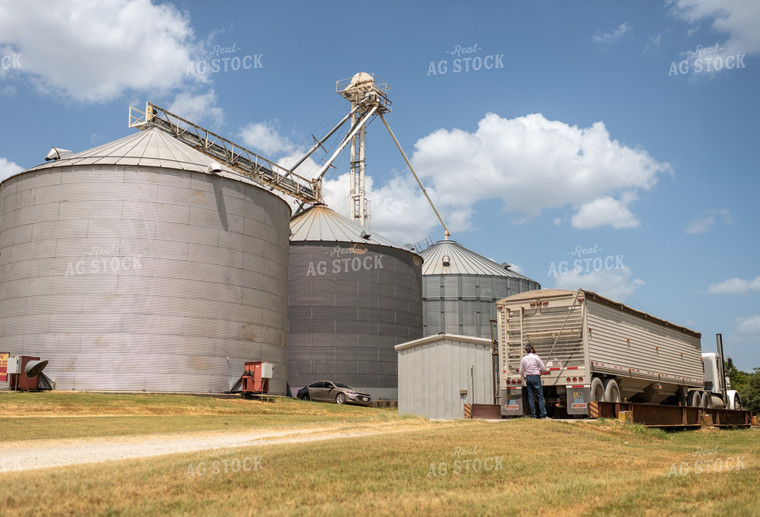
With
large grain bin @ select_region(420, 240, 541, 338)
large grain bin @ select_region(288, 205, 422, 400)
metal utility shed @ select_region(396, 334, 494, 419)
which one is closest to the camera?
metal utility shed @ select_region(396, 334, 494, 419)

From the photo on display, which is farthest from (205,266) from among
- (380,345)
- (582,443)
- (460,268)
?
(460,268)

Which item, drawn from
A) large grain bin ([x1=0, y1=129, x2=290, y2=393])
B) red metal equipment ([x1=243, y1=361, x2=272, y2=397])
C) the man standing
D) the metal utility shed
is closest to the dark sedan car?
large grain bin ([x1=0, y1=129, x2=290, y2=393])

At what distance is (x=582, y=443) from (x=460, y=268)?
50.8 metres

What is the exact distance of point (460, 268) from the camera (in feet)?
211

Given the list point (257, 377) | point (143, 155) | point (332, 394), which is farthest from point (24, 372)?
point (332, 394)

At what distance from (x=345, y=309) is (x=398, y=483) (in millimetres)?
38436

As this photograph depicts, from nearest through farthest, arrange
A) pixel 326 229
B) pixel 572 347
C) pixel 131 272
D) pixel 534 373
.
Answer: pixel 534 373 → pixel 572 347 → pixel 131 272 → pixel 326 229

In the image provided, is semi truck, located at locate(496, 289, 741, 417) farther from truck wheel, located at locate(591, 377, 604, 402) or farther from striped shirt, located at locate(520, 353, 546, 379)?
striped shirt, located at locate(520, 353, 546, 379)

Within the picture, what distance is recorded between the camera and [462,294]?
206 ft

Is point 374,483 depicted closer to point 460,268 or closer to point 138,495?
point 138,495

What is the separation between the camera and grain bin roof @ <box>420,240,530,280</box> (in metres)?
64.2

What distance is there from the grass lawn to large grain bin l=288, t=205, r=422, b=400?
3378 cm

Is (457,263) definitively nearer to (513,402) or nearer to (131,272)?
(131,272)

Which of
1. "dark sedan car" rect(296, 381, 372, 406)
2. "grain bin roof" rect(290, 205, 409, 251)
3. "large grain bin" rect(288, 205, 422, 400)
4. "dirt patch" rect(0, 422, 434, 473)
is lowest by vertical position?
"dirt patch" rect(0, 422, 434, 473)
